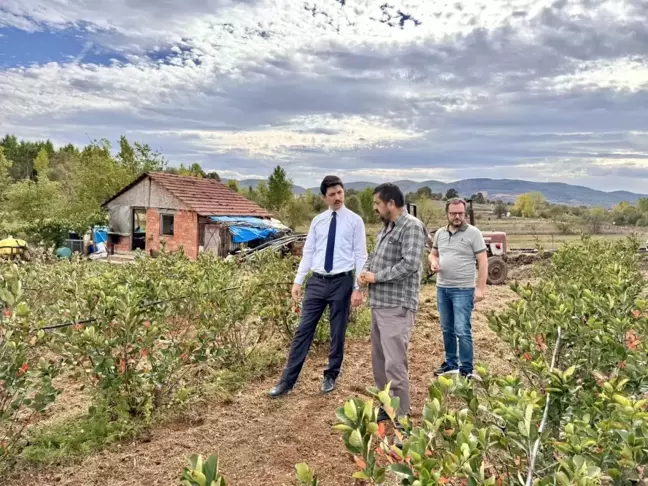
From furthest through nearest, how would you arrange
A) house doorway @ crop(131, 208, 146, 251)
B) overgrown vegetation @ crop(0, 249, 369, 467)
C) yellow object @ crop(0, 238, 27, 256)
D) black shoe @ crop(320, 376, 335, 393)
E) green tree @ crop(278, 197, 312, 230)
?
green tree @ crop(278, 197, 312, 230) < house doorway @ crop(131, 208, 146, 251) < yellow object @ crop(0, 238, 27, 256) < black shoe @ crop(320, 376, 335, 393) < overgrown vegetation @ crop(0, 249, 369, 467)

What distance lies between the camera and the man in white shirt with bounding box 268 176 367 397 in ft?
13.2

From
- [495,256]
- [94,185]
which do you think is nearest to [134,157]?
[94,185]

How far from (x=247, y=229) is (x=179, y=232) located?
3391 millimetres

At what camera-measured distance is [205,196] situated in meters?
24.1

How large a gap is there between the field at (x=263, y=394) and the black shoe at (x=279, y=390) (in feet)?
0.33

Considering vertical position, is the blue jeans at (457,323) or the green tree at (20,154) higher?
the green tree at (20,154)

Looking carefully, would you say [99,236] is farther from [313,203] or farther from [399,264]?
[399,264]

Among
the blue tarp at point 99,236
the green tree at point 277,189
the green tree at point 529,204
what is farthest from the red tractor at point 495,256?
the green tree at point 529,204

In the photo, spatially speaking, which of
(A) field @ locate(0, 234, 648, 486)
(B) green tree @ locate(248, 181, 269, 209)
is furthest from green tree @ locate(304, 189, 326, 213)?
(A) field @ locate(0, 234, 648, 486)

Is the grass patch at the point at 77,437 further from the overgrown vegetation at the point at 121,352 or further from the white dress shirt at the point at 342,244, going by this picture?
the white dress shirt at the point at 342,244

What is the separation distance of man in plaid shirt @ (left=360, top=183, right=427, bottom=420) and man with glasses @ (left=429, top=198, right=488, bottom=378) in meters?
1.04

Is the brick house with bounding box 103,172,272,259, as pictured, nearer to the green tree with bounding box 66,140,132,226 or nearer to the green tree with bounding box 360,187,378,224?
the green tree with bounding box 66,140,132,226

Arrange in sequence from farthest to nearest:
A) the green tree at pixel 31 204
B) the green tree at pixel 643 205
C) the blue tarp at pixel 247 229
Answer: the green tree at pixel 643 205
the green tree at pixel 31 204
the blue tarp at pixel 247 229

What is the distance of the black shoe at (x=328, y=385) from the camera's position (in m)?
4.16
